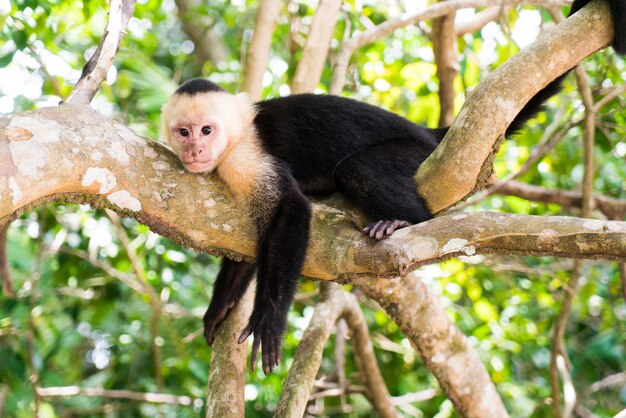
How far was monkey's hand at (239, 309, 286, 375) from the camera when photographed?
2.32 meters

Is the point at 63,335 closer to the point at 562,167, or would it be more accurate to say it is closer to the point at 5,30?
the point at 5,30

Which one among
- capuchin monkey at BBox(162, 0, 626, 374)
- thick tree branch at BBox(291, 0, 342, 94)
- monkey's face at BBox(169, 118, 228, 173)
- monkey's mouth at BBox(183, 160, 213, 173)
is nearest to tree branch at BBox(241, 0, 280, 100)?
thick tree branch at BBox(291, 0, 342, 94)

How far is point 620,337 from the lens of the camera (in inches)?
161

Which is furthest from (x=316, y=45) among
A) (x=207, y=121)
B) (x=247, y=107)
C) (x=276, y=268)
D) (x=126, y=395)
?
(x=126, y=395)

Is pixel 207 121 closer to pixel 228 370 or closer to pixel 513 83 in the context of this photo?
pixel 228 370

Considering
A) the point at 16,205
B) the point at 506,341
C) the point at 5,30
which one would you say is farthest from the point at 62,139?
the point at 506,341

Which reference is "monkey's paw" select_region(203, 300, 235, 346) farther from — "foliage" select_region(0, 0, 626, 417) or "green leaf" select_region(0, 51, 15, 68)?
"green leaf" select_region(0, 51, 15, 68)

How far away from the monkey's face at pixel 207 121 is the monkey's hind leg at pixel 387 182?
0.48 metres

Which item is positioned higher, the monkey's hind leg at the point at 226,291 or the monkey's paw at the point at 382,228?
the monkey's paw at the point at 382,228

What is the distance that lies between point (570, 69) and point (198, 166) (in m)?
1.30

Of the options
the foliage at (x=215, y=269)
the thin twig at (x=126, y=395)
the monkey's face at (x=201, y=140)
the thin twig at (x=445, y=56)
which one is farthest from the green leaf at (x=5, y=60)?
the thin twig at (x=445, y=56)

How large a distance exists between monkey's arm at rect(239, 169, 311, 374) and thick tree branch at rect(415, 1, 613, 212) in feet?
1.88

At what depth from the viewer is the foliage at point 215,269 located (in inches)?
150

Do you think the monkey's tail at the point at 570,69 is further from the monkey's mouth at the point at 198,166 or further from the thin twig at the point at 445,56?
the monkey's mouth at the point at 198,166
